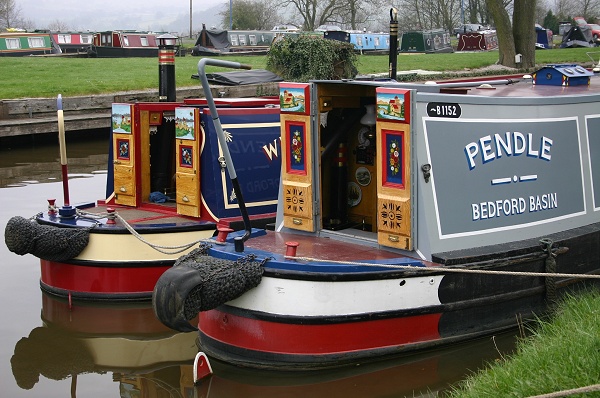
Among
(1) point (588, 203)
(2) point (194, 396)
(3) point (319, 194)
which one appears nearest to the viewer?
(2) point (194, 396)

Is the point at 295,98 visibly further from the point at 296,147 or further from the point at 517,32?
the point at 517,32

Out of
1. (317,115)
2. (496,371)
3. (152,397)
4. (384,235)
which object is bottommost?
(152,397)

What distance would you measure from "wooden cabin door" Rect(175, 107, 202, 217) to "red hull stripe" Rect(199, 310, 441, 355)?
2471mm

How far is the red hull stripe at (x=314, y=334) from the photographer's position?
7590 mm

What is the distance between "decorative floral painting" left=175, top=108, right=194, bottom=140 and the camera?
10172 millimetres

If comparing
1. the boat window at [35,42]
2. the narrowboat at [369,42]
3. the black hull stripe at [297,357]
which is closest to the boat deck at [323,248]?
the black hull stripe at [297,357]

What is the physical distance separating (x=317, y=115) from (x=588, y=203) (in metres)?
→ 3.19

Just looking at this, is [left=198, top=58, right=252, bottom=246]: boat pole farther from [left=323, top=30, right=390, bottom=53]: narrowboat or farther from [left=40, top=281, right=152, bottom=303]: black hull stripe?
[left=323, top=30, right=390, bottom=53]: narrowboat

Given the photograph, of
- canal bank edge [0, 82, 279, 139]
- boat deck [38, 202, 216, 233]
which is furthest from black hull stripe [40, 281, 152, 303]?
canal bank edge [0, 82, 279, 139]

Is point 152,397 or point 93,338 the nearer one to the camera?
point 152,397

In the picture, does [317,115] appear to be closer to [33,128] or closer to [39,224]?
[39,224]

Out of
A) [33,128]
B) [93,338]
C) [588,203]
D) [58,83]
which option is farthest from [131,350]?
[58,83]

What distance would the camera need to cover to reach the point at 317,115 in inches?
343

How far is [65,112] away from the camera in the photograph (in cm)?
2158
